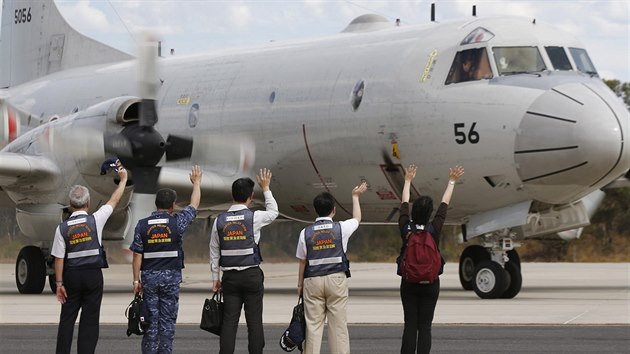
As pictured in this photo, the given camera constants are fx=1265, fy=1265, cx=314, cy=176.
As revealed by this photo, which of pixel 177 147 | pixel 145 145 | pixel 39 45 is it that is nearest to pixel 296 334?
pixel 145 145

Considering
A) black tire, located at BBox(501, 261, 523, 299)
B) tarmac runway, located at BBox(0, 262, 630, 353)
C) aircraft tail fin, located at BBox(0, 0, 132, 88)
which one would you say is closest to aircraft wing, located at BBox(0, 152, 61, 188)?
tarmac runway, located at BBox(0, 262, 630, 353)

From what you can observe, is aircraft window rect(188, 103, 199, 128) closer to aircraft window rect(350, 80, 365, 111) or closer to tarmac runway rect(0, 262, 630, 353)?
tarmac runway rect(0, 262, 630, 353)

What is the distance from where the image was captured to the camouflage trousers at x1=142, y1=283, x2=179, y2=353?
1030 cm

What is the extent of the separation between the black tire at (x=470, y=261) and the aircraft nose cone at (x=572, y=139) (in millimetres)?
3312

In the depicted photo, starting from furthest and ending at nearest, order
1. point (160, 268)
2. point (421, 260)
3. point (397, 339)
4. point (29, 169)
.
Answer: point (29, 169), point (397, 339), point (160, 268), point (421, 260)

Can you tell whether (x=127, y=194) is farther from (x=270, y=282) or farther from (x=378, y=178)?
(x=270, y=282)

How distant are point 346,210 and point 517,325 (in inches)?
250

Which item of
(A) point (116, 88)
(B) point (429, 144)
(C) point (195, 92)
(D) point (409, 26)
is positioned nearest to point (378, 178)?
(B) point (429, 144)

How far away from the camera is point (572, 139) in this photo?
54.2ft

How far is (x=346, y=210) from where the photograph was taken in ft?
66.4

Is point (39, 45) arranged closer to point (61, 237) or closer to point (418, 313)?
point (61, 237)

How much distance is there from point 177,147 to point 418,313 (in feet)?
25.5

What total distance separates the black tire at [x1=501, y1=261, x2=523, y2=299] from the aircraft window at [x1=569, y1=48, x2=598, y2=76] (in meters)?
2.99

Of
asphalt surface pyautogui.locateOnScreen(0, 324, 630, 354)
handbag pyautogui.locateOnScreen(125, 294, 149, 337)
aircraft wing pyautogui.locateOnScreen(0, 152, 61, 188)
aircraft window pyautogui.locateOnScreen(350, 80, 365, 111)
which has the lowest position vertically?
asphalt surface pyautogui.locateOnScreen(0, 324, 630, 354)
